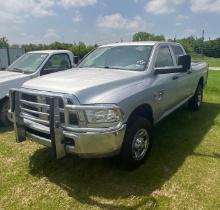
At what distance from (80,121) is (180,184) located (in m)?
1.59

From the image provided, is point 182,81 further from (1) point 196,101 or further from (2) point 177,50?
(1) point 196,101

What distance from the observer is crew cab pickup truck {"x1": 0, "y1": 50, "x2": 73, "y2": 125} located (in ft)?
21.0

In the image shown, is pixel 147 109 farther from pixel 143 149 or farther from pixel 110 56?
pixel 110 56

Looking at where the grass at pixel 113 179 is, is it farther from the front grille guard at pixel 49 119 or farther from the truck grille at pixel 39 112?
the truck grille at pixel 39 112

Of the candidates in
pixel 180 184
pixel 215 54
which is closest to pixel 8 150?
pixel 180 184

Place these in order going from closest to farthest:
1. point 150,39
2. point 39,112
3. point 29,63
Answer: point 39,112
point 29,63
point 150,39

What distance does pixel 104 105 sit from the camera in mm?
3494

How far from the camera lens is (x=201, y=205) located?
338 cm

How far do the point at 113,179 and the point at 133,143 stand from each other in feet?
1.85

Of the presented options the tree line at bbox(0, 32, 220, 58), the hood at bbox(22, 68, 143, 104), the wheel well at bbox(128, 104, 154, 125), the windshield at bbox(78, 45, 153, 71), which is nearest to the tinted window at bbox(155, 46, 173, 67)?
the windshield at bbox(78, 45, 153, 71)

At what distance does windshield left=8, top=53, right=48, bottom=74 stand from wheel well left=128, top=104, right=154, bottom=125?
3.62 m

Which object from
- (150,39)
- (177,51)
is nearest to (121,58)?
(177,51)

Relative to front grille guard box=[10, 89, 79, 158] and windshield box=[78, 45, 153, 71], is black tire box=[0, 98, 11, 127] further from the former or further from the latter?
front grille guard box=[10, 89, 79, 158]

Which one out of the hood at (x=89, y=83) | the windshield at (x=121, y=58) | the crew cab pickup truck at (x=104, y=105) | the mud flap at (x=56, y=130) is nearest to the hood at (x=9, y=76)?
the windshield at (x=121, y=58)
